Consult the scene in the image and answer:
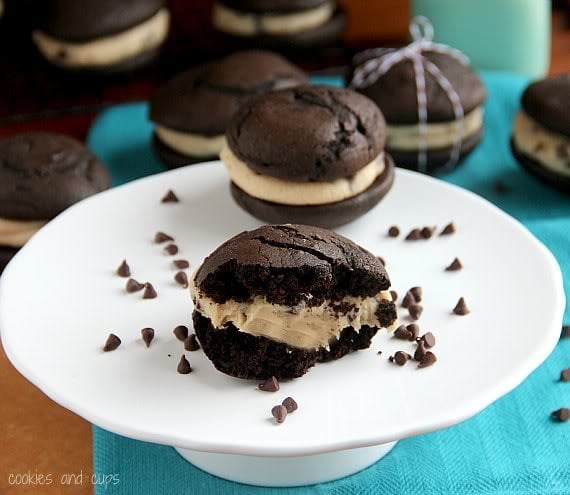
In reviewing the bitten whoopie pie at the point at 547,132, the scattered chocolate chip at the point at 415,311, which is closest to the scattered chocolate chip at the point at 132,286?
the scattered chocolate chip at the point at 415,311

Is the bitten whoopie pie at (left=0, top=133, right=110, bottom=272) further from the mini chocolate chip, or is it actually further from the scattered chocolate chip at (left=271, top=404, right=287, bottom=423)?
the scattered chocolate chip at (left=271, top=404, right=287, bottom=423)

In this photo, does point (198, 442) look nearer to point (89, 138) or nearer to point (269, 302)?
point (269, 302)

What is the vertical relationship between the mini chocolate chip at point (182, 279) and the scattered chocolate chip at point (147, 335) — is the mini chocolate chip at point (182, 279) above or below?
below

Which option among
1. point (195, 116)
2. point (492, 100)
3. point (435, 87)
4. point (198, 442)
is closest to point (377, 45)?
point (492, 100)

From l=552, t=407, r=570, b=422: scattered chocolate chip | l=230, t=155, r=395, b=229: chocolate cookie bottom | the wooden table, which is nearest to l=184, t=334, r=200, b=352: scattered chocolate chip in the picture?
the wooden table

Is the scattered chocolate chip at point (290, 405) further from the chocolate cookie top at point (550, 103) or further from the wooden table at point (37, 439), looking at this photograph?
the chocolate cookie top at point (550, 103)

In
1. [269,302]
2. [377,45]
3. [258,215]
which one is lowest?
[377,45]
